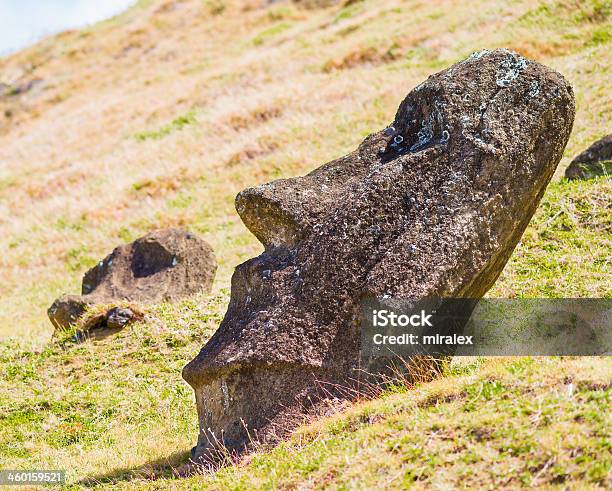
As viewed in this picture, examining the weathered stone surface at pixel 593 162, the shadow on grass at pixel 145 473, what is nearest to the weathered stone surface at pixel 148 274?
the weathered stone surface at pixel 593 162

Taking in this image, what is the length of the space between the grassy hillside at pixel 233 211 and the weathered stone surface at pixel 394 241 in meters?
0.77

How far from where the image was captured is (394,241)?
8.50 metres

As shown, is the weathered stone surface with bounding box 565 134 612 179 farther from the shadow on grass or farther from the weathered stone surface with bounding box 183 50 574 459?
the shadow on grass

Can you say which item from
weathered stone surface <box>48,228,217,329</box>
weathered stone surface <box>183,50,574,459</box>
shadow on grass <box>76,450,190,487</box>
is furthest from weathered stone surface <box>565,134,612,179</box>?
shadow on grass <box>76,450,190,487</box>

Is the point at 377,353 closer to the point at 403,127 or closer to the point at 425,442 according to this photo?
the point at 425,442

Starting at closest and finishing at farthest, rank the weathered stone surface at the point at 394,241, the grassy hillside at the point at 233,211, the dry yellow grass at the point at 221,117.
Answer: the grassy hillside at the point at 233,211
the weathered stone surface at the point at 394,241
the dry yellow grass at the point at 221,117

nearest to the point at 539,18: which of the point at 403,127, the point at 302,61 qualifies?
the point at 302,61

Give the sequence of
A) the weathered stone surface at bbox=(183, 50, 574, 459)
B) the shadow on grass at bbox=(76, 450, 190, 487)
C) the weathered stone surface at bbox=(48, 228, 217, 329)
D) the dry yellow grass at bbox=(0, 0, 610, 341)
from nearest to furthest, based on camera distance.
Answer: the weathered stone surface at bbox=(183, 50, 574, 459), the shadow on grass at bbox=(76, 450, 190, 487), the weathered stone surface at bbox=(48, 228, 217, 329), the dry yellow grass at bbox=(0, 0, 610, 341)

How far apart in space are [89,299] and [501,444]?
39.0 feet

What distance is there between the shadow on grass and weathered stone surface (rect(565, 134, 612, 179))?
10.3m

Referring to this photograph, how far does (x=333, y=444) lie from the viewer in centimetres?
725

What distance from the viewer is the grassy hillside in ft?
22.1

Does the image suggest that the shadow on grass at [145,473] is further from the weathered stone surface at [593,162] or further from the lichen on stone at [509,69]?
the weathered stone surface at [593,162]

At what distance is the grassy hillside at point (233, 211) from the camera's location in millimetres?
6742
